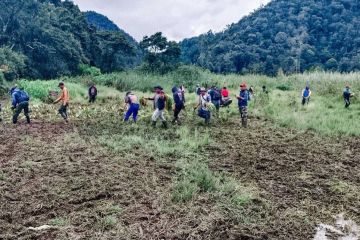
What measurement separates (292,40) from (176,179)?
162 ft

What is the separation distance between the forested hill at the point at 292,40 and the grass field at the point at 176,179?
114 ft

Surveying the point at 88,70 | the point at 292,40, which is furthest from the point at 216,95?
the point at 292,40

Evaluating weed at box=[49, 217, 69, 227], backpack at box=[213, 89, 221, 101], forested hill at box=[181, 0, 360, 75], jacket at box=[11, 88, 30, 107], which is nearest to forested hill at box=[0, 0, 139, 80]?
forested hill at box=[181, 0, 360, 75]

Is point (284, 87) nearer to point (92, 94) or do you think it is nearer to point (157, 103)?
point (92, 94)

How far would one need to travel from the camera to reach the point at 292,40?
53.3m

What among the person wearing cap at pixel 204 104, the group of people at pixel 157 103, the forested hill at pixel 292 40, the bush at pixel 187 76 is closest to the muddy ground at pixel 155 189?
the group of people at pixel 157 103

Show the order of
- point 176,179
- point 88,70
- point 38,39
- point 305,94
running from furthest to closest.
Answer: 1. point 88,70
2. point 38,39
3. point 305,94
4. point 176,179

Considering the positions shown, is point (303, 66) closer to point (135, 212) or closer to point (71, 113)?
point (71, 113)

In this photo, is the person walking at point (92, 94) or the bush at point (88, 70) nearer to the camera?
the person walking at point (92, 94)

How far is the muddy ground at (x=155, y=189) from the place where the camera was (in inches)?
226

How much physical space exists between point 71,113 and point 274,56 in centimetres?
3890

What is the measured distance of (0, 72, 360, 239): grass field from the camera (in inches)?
229

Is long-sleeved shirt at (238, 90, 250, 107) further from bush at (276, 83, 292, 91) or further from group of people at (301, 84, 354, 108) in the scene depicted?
bush at (276, 83, 292, 91)

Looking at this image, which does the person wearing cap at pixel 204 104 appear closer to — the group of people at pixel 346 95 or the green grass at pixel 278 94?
the green grass at pixel 278 94
